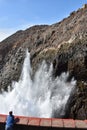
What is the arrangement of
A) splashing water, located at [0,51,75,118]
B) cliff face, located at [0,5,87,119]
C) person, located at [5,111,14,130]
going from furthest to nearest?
splashing water, located at [0,51,75,118] < cliff face, located at [0,5,87,119] < person, located at [5,111,14,130]

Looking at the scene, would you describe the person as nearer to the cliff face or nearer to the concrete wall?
the concrete wall

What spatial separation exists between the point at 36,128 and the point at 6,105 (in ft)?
67.3

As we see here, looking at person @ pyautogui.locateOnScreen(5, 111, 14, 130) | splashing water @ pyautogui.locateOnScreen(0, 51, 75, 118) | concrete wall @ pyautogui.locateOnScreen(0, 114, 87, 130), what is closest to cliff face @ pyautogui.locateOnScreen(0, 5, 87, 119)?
splashing water @ pyautogui.locateOnScreen(0, 51, 75, 118)

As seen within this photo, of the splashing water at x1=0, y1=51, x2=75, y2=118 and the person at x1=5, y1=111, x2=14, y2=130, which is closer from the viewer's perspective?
the person at x1=5, y1=111, x2=14, y2=130

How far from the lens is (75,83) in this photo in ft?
77.3

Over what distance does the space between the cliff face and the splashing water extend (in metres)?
0.72

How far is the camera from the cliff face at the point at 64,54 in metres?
22.5

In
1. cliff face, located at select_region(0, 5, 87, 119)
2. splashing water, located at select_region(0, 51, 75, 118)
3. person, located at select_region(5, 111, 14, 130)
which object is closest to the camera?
person, located at select_region(5, 111, 14, 130)

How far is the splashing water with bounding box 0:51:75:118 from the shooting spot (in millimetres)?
23203

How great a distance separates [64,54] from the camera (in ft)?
86.3

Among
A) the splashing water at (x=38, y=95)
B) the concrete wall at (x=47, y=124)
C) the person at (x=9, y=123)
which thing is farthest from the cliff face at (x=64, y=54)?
the person at (x=9, y=123)

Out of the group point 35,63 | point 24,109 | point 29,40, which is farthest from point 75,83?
point 29,40

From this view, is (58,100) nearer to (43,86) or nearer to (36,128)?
(43,86)

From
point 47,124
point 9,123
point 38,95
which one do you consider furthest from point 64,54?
point 9,123
